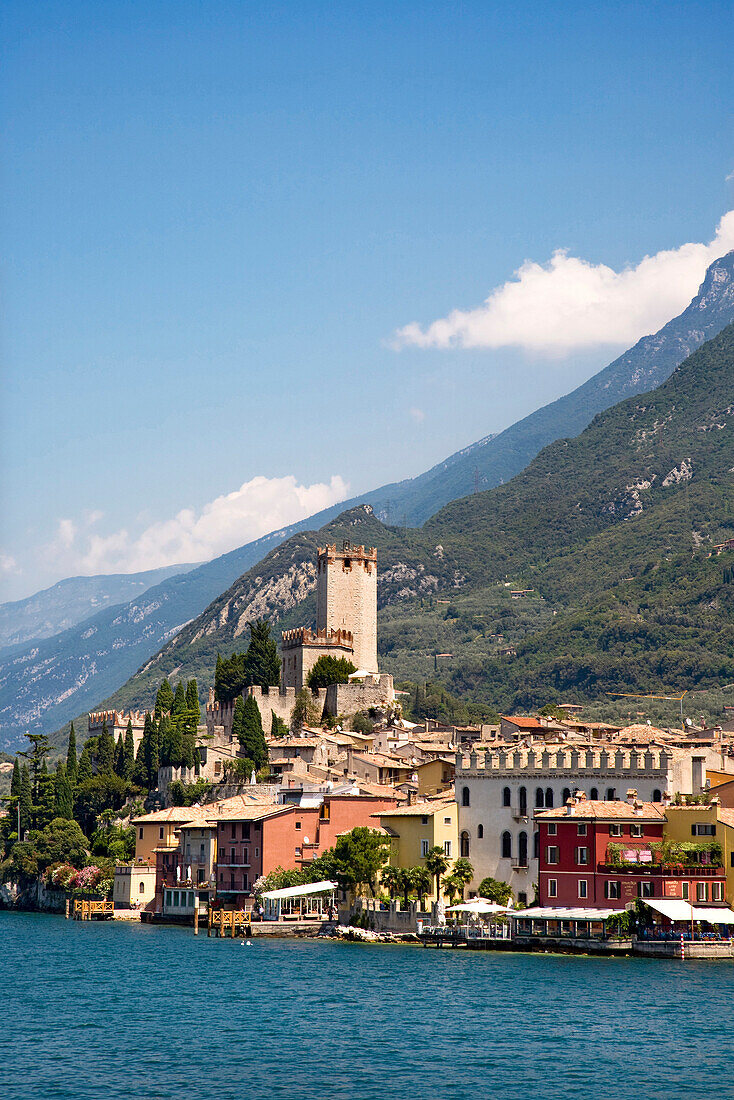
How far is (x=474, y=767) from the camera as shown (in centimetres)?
7544

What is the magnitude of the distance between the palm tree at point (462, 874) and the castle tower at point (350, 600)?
43303 millimetres

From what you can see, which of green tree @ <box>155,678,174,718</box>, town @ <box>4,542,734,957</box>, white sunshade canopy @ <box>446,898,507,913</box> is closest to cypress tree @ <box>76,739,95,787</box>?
town @ <box>4,542,734,957</box>

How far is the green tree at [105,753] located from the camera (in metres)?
107

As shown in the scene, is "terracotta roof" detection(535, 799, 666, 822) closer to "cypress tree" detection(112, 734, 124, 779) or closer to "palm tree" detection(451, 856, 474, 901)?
"palm tree" detection(451, 856, 474, 901)

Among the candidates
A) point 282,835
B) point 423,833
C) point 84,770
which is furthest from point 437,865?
point 84,770

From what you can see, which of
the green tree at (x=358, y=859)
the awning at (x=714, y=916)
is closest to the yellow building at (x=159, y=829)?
the green tree at (x=358, y=859)

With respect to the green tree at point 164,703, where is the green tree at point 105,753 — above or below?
below

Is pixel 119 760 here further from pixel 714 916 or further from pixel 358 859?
pixel 714 916

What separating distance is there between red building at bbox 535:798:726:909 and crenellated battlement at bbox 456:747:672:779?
7.71 feet

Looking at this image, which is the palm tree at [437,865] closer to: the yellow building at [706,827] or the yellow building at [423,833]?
the yellow building at [423,833]

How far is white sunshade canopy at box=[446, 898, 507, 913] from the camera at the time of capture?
2709 inches

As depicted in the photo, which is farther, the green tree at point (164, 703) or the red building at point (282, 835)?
the green tree at point (164, 703)

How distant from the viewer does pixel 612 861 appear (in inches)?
2566

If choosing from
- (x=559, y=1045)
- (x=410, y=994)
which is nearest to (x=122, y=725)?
(x=410, y=994)
